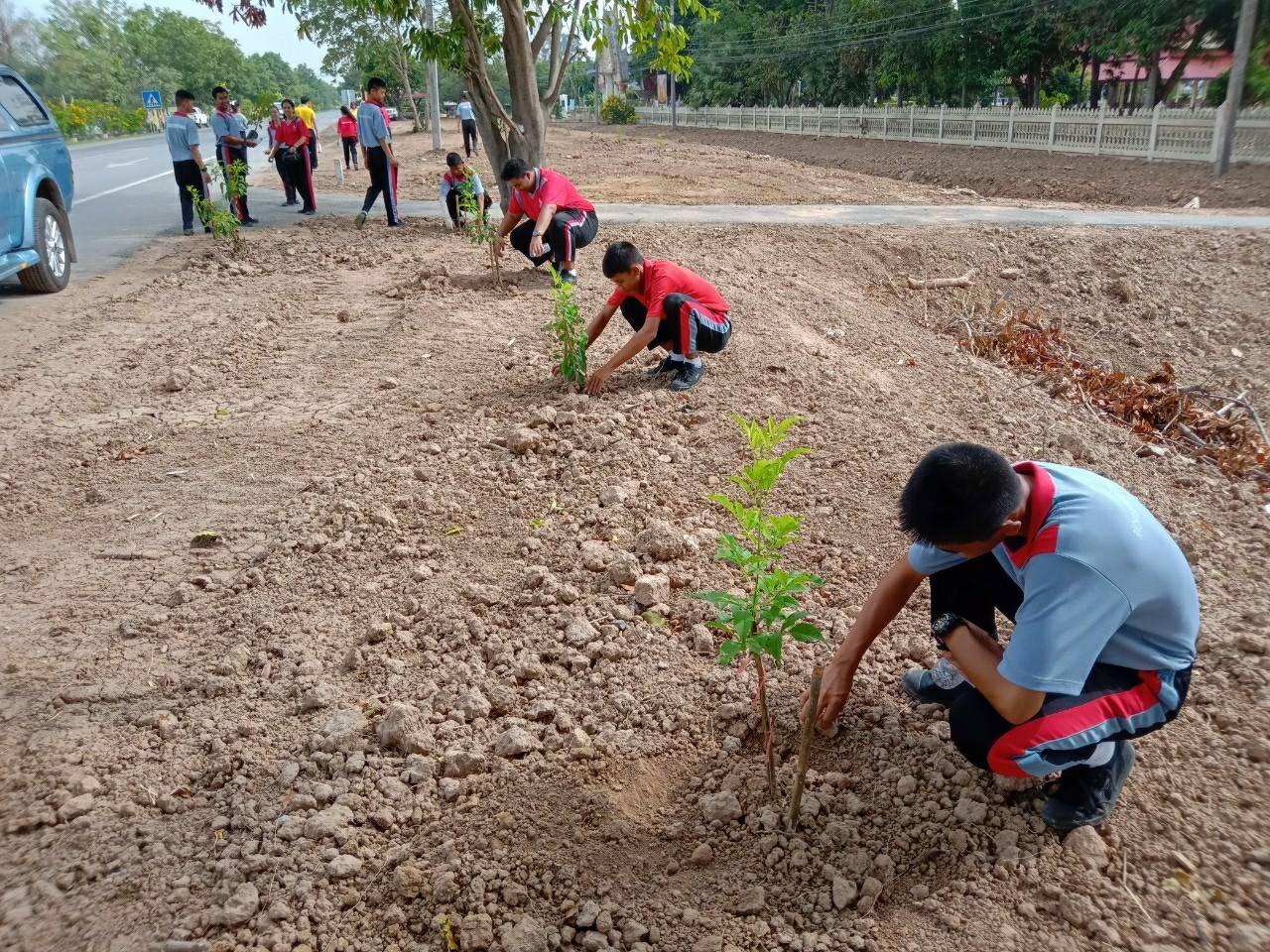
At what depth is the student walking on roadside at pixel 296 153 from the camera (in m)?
11.6

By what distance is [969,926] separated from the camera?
6.27 feet

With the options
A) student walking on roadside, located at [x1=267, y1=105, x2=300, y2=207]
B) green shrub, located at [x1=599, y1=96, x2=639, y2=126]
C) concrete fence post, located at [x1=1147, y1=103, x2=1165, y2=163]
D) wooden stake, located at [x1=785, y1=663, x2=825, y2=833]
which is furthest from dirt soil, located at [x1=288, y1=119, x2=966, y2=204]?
green shrub, located at [x1=599, y1=96, x2=639, y2=126]

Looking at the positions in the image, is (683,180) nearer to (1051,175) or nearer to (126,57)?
(1051,175)

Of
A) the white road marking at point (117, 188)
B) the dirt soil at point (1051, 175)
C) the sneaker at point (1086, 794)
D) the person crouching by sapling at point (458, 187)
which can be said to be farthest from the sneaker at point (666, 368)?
the white road marking at point (117, 188)

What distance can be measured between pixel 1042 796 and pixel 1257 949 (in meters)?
0.51

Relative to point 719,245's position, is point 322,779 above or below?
below

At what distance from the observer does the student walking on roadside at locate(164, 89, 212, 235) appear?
31.8 feet

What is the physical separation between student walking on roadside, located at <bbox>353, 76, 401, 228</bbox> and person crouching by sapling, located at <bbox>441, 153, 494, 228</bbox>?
66 centimetres

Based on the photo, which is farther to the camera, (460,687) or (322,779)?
(460,687)

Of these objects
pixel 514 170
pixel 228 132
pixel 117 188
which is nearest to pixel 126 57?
pixel 117 188

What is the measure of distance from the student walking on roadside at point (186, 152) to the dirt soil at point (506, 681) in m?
5.07

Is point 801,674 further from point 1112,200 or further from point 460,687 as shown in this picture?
point 1112,200

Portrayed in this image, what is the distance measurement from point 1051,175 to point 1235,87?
3.47 meters

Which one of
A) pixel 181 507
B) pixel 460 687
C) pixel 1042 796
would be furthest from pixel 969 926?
pixel 181 507
